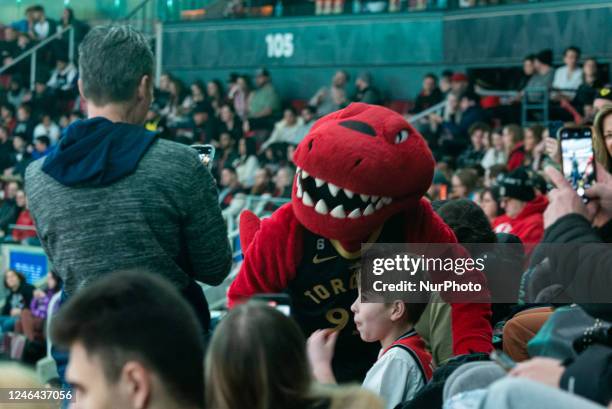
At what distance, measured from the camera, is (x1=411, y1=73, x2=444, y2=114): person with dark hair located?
1295 centimetres

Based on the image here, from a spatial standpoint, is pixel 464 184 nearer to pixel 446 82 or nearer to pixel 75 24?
pixel 446 82

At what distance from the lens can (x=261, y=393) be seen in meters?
2.11

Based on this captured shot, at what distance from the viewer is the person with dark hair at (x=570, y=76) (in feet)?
36.8

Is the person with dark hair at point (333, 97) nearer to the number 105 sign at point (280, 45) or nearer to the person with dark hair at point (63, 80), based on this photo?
the number 105 sign at point (280, 45)

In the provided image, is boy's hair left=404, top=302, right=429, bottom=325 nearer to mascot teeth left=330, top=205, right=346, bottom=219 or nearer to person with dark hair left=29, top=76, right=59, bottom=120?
mascot teeth left=330, top=205, right=346, bottom=219

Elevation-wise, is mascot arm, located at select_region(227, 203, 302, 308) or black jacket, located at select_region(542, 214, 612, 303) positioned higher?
black jacket, located at select_region(542, 214, 612, 303)

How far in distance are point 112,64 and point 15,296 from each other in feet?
26.5

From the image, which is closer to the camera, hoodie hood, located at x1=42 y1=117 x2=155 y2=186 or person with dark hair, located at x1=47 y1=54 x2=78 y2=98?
hoodie hood, located at x1=42 y1=117 x2=155 y2=186

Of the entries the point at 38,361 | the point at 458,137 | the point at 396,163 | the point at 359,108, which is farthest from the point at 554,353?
the point at 458,137

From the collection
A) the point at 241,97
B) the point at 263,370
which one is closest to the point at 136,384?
the point at 263,370

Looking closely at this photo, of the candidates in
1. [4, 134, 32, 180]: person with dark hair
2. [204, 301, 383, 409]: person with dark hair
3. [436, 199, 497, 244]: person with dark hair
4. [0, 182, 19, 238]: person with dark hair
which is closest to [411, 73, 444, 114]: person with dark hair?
[0, 182, 19, 238]: person with dark hair

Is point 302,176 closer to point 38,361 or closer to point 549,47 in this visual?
point 38,361

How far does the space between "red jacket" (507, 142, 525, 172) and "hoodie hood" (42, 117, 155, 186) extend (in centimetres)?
→ 687

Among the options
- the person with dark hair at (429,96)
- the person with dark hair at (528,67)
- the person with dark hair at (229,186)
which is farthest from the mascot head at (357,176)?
the person with dark hair at (429,96)
